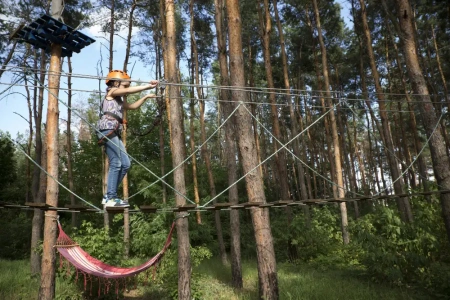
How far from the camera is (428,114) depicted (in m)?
5.77

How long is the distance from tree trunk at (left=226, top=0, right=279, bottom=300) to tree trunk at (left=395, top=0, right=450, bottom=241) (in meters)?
2.97

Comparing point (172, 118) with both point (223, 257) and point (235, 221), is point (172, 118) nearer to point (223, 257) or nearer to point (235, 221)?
point (235, 221)

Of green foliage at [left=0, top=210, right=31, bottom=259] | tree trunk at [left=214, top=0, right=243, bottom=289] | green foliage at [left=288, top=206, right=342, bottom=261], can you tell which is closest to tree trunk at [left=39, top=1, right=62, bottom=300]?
tree trunk at [left=214, top=0, right=243, bottom=289]

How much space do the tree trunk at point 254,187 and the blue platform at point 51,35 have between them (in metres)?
2.11

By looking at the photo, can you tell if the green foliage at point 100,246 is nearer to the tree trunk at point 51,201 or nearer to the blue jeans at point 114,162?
the tree trunk at point 51,201

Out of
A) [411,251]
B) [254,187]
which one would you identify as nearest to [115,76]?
[254,187]

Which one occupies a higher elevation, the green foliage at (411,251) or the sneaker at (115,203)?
the sneaker at (115,203)

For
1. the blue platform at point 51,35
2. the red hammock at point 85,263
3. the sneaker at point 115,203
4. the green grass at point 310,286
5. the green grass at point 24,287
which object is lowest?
the green grass at point 310,286

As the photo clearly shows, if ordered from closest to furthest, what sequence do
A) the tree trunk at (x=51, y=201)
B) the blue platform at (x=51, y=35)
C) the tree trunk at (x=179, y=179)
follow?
the blue platform at (x=51, y=35) < the tree trunk at (x=51, y=201) < the tree trunk at (x=179, y=179)

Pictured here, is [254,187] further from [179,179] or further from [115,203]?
[115,203]

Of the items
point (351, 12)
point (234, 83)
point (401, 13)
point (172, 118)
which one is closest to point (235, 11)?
point (234, 83)

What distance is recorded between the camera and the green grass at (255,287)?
251 inches

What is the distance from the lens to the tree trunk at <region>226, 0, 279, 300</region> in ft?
15.4

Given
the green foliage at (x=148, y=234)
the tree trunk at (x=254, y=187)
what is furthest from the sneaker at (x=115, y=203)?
the green foliage at (x=148, y=234)
